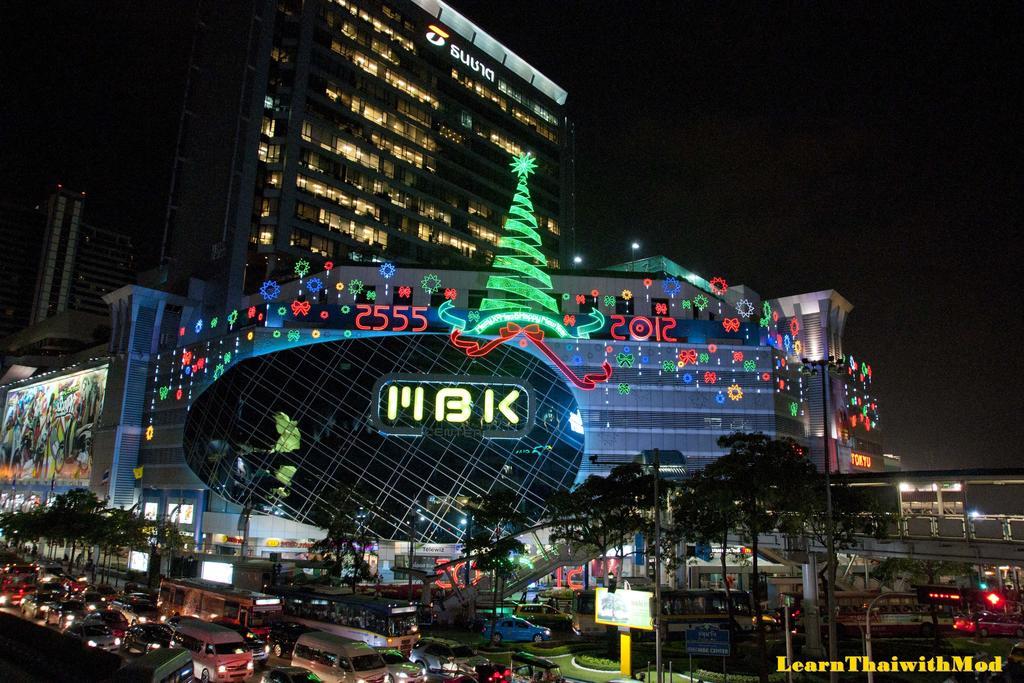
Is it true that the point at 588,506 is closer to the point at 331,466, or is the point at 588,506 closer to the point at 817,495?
the point at 817,495

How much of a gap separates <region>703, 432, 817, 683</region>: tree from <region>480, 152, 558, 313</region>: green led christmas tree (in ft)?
128

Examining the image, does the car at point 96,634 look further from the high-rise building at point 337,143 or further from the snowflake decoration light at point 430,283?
the high-rise building at point 337,143

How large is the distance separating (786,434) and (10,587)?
65.4 meters

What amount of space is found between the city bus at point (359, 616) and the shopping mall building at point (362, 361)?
2148 centimetres

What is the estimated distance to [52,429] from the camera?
336 feet

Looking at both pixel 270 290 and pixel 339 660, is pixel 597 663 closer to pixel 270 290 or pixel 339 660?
pixel 339 660

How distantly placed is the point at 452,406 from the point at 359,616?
117ft

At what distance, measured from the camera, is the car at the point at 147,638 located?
29.7 m

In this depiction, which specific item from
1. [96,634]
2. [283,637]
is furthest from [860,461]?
[96,634]

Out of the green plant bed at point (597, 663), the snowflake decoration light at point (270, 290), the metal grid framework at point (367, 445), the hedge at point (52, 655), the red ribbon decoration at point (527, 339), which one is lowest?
the green plant bed at point (597, 663)

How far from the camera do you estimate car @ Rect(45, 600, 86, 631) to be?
3512 centimetres

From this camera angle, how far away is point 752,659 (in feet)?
113

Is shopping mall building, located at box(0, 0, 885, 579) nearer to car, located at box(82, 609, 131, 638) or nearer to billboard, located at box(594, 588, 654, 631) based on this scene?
car, located at box(82, 609, 131, 638)

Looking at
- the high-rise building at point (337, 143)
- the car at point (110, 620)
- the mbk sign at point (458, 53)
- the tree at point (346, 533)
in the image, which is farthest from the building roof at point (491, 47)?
the car at point (110, 620)
